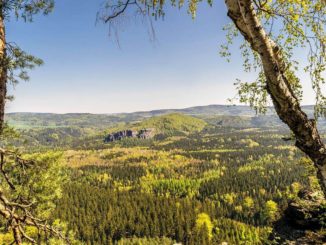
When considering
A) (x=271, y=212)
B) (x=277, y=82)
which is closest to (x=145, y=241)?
(x=271, y=212)

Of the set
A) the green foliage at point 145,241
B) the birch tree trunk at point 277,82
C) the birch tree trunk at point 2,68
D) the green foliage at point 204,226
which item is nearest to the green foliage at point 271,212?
the green foliage at point 204,226

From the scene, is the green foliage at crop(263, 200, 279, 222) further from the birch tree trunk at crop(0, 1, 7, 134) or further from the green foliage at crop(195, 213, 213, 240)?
the birch tree trunk at crop(0, 1, 7, 134)

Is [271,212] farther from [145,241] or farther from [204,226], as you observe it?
[204,226]

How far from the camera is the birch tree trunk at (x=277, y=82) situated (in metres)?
6.01

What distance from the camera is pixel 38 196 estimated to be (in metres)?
15.2

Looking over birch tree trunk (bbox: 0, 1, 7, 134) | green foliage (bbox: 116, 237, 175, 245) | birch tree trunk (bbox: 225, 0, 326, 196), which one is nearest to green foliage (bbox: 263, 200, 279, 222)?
birch tree trunk (bbox: 225, 0, 326, 196)

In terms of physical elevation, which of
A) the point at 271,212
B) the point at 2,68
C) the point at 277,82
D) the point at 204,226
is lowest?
the point at 204,226

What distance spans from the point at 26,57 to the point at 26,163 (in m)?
3.05

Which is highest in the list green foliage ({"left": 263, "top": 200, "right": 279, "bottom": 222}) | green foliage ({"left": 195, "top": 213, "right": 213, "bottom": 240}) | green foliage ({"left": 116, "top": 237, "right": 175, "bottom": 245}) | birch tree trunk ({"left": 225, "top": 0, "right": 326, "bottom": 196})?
birch tree trunk ({"left": 225, "top": 0, "right": 326, "bottom": 196})

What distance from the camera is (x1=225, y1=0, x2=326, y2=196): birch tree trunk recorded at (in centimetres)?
601

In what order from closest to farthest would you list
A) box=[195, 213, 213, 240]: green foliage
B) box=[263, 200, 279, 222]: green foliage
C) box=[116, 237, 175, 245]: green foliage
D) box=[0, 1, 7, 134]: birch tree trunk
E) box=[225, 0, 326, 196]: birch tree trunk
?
box=[225, 0, 326, 196]: birch tree trunk → box=[0, 1, 7, 134]: birch tree trunk → box=[263, 200, 279, 222]: green foliage → box=[116, 237, 175, 245]: green foliage → box=[195, 213, 213, 240]: green foliage

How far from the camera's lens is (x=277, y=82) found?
628cm

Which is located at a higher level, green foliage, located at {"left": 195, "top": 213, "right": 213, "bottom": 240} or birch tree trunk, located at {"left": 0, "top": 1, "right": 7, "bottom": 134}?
birch tree trunk, located at {"left": 0, "top": 1, "right": 7, "bottom": 134}

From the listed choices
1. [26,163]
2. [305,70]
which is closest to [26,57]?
[26,163]
